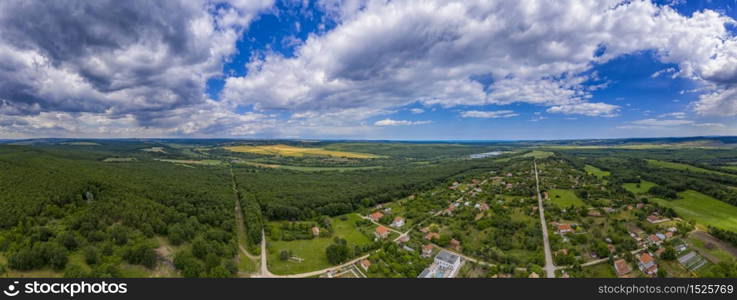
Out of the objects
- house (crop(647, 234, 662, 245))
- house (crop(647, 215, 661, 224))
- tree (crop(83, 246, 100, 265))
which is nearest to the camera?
tree (crop(83, 246, 100, 265))

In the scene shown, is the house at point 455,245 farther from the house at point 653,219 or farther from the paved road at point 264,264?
the house at point 653,219

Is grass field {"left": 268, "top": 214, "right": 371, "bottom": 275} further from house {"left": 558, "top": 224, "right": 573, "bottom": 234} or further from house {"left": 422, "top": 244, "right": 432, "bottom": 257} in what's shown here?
house {"left": 558, "top": 224, "right": 573, "bottom": 234}

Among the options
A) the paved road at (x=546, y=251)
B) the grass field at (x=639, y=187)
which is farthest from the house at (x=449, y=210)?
the grass field at (x=639, y=187)

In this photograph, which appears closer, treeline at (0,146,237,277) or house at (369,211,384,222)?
treeline at (0,146,237,277)

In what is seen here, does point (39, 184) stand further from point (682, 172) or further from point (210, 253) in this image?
point (682, 172)

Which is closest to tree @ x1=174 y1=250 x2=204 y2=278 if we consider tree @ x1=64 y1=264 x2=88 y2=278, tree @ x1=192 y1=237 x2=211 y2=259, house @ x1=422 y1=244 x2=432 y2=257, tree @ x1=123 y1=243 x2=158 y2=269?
tree @ x1=192 y1=237 x2=211 y2=259

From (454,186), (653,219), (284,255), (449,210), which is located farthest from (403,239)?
(454,186)
